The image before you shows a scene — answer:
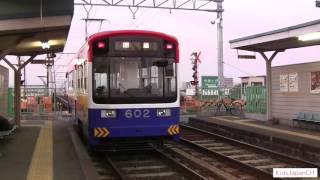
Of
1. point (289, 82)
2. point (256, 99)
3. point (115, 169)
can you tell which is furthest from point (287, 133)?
point (256, 99)

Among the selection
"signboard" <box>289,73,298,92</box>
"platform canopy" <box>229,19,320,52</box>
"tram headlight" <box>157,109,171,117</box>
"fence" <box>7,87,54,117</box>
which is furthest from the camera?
"fence" <box>7,87,54,117</box>

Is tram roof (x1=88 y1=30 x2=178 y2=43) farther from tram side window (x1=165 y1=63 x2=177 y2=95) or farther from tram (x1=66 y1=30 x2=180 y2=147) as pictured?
tram side window (x1=165 y1=63 x2=177 y2=95)

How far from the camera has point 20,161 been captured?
12.0m

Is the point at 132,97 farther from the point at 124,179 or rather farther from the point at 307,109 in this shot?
the point at 307,109

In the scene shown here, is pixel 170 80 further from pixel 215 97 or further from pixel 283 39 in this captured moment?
pixel 215 97

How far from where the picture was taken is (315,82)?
18.8 meters

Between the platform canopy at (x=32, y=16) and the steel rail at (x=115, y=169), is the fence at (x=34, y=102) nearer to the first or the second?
the platform canopy at (x=32, y=16)

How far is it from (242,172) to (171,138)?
2.05 metres

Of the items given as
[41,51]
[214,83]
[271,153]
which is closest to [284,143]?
[271,153]

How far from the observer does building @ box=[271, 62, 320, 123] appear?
18953 millimetres

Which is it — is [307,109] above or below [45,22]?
below

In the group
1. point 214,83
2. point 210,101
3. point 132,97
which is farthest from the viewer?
point 214,83

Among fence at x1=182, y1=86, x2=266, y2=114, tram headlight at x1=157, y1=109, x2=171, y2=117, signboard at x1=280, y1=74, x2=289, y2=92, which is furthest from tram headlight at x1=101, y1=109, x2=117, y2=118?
fence at x1=182, y1=86, x2=266, y2=114

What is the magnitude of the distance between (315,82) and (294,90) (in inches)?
58.6
